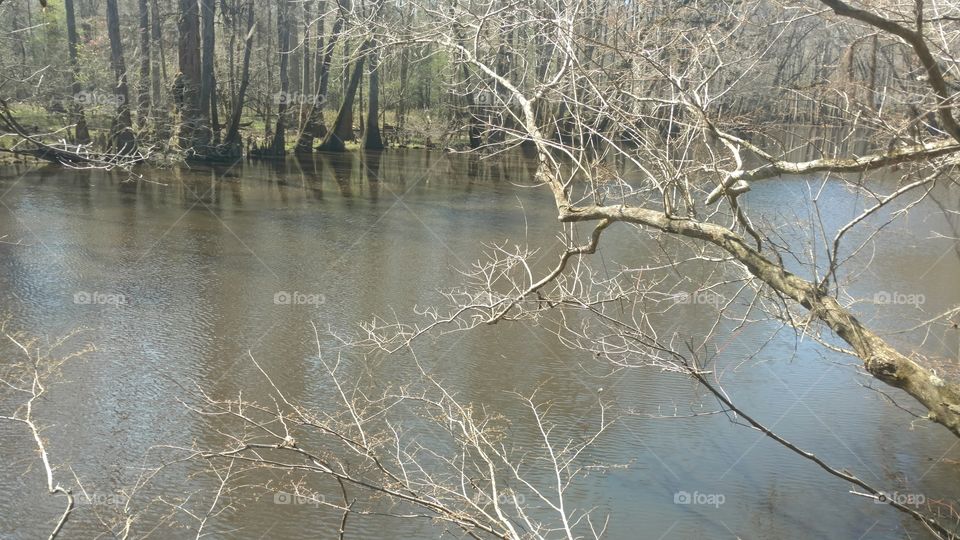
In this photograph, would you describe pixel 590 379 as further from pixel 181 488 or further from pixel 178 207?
pixel 178 207

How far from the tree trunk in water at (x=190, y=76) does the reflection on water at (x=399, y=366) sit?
6.34 metres

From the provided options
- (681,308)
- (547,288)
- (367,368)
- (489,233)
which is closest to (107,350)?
(367,368)

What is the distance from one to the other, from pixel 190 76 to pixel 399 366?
15.8 metres

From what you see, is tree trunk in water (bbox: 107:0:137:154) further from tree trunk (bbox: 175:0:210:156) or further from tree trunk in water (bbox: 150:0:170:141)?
tree trunk (bbox: 175:0:210:156)

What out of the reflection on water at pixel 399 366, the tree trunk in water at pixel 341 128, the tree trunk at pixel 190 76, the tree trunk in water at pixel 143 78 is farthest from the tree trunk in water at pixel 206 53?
the reflection on water at pixel 399 366

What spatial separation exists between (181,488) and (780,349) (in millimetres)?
5797

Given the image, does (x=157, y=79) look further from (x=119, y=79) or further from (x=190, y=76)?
(x=119, y=79)

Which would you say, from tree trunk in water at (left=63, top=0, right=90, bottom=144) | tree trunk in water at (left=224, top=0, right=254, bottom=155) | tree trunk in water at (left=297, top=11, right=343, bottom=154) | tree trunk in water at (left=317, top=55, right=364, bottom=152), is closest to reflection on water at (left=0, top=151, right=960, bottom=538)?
tree trunk in water at (left=63, top=0, right=90, bottom=144)

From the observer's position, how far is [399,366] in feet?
24.8

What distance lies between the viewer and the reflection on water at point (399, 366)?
569 centimetres

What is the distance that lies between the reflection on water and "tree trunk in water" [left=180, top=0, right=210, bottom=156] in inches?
249

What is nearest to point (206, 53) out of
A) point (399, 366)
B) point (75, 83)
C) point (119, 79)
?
point (119, 79)

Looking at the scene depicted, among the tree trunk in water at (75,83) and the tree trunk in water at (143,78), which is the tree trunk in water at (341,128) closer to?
the tree trunk in water at (143,78)

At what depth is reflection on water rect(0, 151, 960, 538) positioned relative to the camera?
5688 mm
